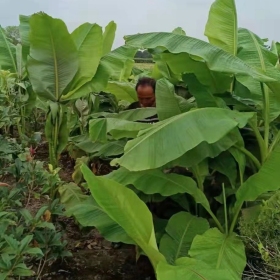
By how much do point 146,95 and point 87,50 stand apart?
969 mm

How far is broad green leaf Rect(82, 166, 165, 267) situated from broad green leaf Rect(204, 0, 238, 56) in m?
1.60

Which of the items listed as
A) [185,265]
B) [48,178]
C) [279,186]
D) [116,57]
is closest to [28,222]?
[48,178]

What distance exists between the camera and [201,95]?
3037 millimetres

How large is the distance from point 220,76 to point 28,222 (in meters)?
1.72

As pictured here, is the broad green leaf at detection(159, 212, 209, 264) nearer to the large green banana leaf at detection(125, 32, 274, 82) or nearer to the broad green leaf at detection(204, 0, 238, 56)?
the large green banana leaf at detection(125, 32, 274, 82)

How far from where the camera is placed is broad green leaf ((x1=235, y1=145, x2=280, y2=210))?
2.55 metres

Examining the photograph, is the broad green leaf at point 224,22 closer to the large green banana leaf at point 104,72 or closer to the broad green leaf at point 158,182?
the broad green leaf at point 158,182

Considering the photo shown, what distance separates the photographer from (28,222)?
242 cm

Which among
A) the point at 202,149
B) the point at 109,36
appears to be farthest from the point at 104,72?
the point at 202,149

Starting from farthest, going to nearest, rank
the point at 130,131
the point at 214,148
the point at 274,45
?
the point at 274,45 < the point at 130,131 < the point at 214,148

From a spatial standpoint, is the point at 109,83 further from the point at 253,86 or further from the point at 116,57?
the point at 253,86

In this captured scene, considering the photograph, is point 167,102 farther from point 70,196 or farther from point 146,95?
point 70,196

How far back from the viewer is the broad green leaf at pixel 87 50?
4.16 metres

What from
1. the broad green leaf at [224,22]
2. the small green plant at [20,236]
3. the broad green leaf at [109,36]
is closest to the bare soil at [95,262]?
the small green plant at [20,236]
